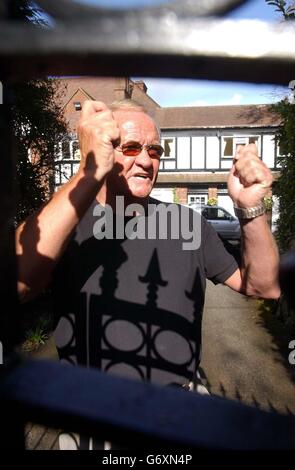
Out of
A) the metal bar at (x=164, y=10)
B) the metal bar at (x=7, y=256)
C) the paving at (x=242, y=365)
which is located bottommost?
the paving at (x=242, y=365)

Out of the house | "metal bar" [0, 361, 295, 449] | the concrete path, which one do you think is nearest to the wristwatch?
"metal bar" [0, 361, 295, 449]

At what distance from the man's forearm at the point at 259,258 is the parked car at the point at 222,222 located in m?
15.7

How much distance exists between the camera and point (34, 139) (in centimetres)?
725

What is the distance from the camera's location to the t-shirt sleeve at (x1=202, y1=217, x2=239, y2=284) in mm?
2092

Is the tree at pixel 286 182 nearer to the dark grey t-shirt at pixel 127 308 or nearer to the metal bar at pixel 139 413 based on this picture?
the dark grey t-shirt at pixel 127 308

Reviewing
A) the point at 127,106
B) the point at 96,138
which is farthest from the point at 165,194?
the point at 96,138

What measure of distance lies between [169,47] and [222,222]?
18586 mm

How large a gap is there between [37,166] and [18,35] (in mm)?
7127

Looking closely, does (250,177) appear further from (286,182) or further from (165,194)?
(165,194)

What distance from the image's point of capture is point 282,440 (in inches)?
23.2

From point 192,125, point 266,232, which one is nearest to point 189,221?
point 266,232

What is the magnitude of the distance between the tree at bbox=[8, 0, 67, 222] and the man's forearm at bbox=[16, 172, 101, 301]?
216 inches

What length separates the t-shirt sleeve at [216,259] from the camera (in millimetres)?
2092

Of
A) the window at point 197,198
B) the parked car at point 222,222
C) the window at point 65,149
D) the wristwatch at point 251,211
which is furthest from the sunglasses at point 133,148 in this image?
the window at point 197,198
